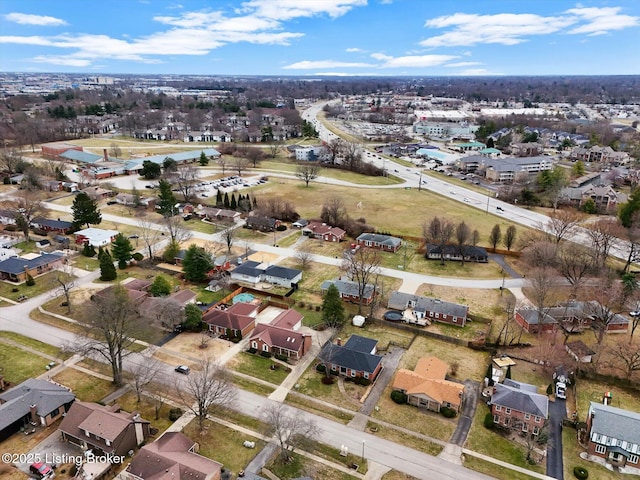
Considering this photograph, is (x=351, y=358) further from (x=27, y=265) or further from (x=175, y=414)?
(x=27, y=265)

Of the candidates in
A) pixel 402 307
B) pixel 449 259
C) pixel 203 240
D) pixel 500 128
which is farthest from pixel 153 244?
pixel 500 128

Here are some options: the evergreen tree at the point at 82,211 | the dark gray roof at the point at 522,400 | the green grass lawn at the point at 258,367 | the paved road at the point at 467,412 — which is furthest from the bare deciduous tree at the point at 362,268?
the evergreen tree at the point at 82,211

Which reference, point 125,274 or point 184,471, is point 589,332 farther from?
point 125,274

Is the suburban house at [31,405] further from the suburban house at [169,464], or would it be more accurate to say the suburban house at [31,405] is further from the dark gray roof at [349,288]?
the dark gray roof at [349,288]

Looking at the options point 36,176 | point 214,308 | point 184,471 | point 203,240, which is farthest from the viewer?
point 36,176

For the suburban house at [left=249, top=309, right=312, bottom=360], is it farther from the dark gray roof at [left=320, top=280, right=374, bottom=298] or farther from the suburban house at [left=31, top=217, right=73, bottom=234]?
the suburban house at [left=31, top=217, right=73, bottom=234]

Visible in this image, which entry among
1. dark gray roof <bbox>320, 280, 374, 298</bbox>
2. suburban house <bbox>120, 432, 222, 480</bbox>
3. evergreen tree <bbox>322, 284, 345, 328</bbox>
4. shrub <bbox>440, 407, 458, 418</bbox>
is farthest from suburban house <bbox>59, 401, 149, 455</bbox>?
dark gray roof <bbox>320, 280, 374, 298</bbox>
